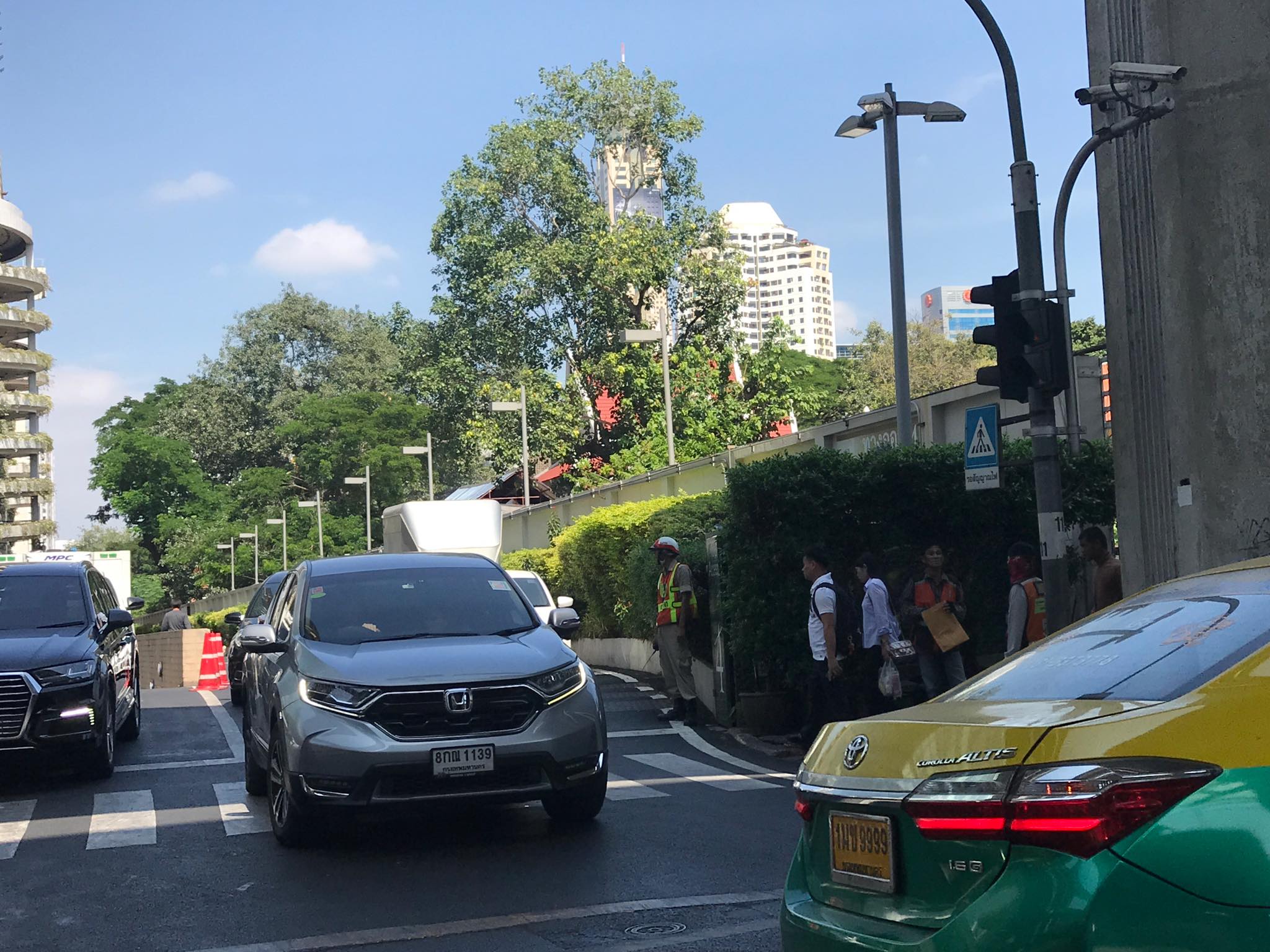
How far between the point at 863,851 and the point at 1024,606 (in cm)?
874

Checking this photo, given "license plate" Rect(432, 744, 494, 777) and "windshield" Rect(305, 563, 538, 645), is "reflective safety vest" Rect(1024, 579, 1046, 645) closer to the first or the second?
"windshield" Rect(305, 563, 538, 645)

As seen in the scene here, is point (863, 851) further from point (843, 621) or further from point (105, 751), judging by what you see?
point (105, 751)

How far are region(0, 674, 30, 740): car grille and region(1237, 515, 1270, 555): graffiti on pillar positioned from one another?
401 inches

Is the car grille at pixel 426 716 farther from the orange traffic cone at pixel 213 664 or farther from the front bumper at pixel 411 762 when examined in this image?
the orange traffic cone at pixel 213 664

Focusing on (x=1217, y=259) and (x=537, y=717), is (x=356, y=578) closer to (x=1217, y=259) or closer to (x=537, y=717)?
(x=537, y=717)

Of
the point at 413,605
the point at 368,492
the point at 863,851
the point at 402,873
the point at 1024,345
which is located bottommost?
the point at 402,873

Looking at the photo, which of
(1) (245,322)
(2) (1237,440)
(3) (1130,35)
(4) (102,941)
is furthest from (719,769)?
(1) (245,322)

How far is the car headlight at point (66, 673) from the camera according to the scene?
A: 11461mm

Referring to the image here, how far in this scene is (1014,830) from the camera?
10.4ft

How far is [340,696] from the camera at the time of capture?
27.2 feet

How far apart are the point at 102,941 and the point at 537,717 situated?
8.68ft

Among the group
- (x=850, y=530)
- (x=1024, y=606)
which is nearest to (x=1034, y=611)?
(x=1024, y=606)

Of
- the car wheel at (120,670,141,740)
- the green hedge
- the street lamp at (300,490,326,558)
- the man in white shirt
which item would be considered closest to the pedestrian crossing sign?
the man in white shirt

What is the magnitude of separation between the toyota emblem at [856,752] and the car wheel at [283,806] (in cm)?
517
